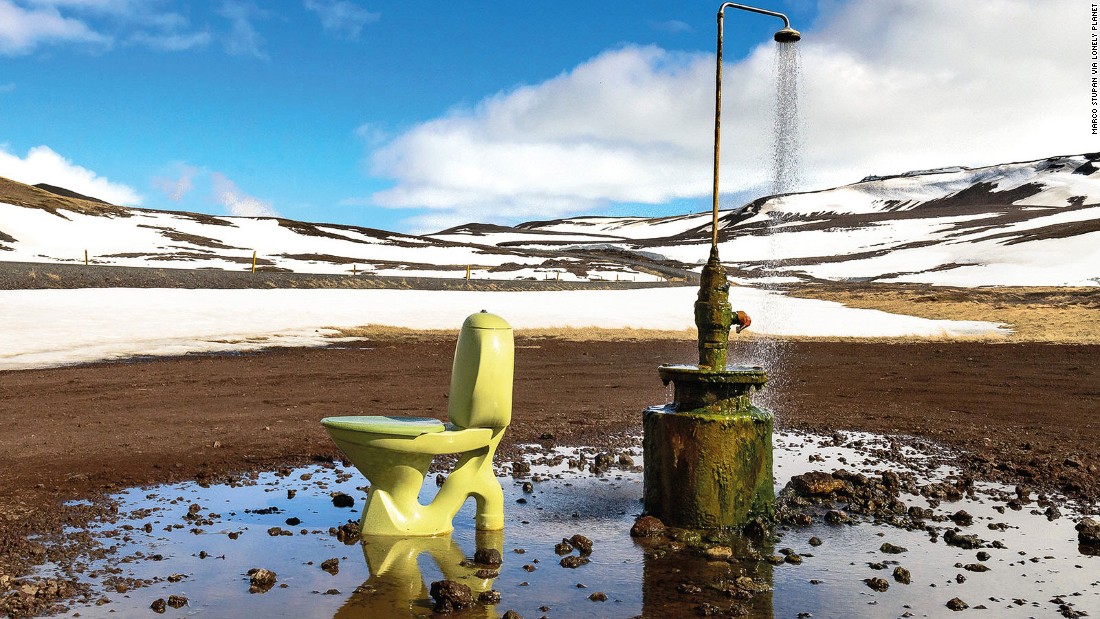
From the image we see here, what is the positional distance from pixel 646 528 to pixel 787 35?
5076mm

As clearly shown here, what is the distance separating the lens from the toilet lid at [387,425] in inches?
253

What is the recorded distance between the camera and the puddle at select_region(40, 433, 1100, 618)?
5.30m

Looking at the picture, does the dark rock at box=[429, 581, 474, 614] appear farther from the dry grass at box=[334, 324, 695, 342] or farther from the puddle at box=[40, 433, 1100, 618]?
the dry grass at box=[334, 324, 695, 342]

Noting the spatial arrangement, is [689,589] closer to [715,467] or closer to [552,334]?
[715,467]

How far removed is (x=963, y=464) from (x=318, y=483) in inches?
270

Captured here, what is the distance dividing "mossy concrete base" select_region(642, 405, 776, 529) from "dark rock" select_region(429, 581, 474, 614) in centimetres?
233

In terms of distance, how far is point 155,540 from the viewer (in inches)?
254

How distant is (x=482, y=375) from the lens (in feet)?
22.3

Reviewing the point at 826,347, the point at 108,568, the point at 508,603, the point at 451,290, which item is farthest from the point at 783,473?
the point at 451,290

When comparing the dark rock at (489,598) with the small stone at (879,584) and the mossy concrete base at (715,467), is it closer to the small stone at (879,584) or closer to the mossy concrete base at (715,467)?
the mossy concrete base at (715,467)

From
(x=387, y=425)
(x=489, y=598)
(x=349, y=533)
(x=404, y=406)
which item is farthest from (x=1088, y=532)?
(x=404, y=406)

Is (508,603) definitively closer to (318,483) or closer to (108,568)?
(108,568)

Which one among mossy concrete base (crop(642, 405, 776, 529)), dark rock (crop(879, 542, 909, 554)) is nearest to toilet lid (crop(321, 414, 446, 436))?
mossy concrete base (crop(642, 405, 776, 529))

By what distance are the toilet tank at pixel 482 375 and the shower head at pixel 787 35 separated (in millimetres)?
4314
